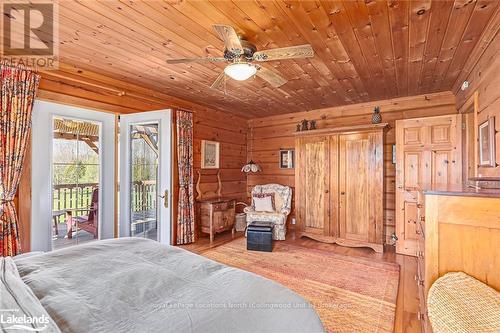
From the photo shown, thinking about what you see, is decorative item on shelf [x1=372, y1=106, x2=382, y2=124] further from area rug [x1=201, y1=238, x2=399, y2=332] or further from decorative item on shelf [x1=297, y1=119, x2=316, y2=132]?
area rug [x1=201, y1=238, x2=399, y2=332]

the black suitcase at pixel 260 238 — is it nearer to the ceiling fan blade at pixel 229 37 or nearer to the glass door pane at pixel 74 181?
the glass door pane at pixel 74 181

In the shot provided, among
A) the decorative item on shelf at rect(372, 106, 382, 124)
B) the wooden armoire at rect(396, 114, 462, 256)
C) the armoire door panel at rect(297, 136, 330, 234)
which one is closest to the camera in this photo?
the wooden armoire at rect(396, 114, 462, 256)

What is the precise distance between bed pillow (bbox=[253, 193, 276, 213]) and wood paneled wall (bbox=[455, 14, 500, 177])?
3.05 meters

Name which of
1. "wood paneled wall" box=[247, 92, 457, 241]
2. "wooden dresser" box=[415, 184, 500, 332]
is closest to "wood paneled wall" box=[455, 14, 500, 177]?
"wooden dresser" box=[415, 184, 500, 332]

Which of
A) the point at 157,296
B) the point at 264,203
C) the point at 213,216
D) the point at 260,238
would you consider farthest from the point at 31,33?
the point at 264,203

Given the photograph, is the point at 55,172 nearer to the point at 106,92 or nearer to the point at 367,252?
the point at 106,92

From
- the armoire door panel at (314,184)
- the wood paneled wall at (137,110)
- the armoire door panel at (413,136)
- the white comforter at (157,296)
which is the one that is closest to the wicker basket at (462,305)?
Result: the white comforter at (157,296)

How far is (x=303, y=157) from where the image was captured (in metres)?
4.71

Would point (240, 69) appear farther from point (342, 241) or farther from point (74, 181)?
point (342, 241)

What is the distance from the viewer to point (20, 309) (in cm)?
97

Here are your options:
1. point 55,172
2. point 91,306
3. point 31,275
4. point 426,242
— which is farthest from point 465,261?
point 55,172

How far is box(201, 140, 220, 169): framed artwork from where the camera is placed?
4.75m

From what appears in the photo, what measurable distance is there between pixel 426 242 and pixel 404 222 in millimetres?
2458

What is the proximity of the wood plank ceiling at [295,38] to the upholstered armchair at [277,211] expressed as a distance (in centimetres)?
218
